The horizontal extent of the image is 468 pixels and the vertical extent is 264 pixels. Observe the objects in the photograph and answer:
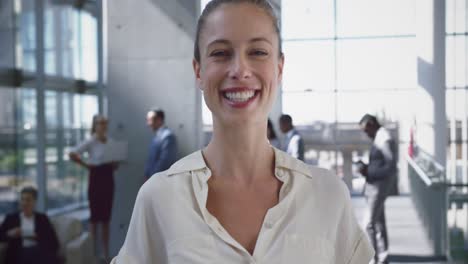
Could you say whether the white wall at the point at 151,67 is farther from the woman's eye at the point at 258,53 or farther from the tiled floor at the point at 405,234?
the woman's eye at the point at 258,53

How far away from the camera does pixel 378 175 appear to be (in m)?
5.51

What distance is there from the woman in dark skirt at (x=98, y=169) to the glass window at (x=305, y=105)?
400cm

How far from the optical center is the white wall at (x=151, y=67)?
6156 mm

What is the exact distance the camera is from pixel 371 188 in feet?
18.5

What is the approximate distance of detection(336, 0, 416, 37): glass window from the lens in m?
9.59

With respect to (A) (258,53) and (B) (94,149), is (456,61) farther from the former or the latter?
(A) (258,53)

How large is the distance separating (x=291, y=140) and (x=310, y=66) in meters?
3.97

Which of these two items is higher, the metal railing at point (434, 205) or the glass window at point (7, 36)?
the glass window at point (7, 36)

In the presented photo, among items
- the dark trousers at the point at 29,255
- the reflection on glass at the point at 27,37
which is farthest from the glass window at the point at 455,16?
the dark trousers at the point at 29,255

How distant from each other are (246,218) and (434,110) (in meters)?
9.11

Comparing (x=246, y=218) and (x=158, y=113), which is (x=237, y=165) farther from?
(x=158, y=113)

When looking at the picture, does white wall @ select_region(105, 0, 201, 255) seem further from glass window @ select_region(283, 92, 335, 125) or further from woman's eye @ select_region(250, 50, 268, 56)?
woman's eye @ select_region(250, 50, 268, 56)

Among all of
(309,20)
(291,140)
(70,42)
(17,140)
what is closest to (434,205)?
(291,140)

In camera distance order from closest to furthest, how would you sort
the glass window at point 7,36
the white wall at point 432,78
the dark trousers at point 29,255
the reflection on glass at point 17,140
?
the dark trousers at point 29,255, the glass window at point 7,36, the reflection on glass at point 17,140, the white wall at point 432,78
